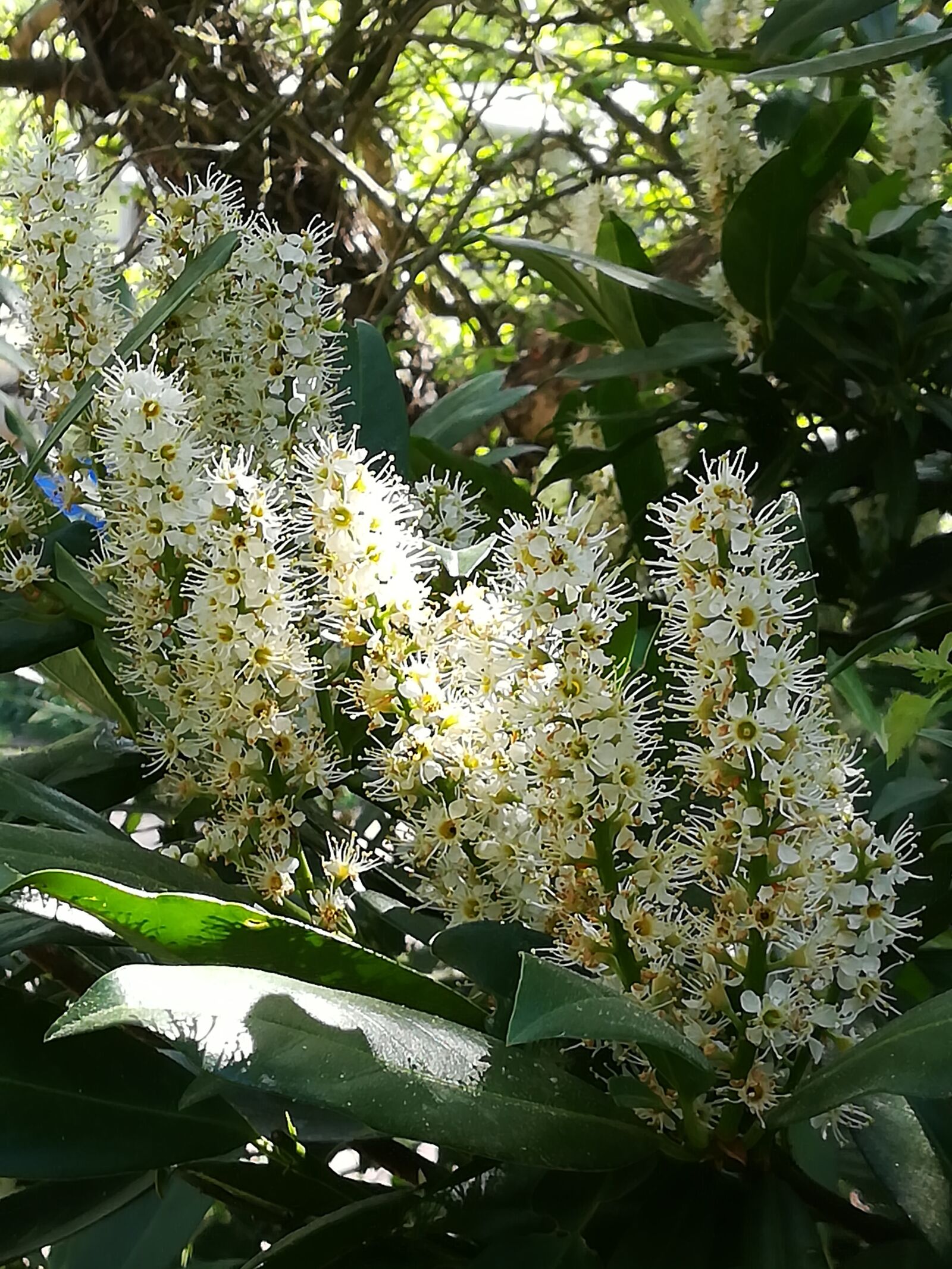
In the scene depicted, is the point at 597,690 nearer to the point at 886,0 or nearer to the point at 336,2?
the point at 886,0

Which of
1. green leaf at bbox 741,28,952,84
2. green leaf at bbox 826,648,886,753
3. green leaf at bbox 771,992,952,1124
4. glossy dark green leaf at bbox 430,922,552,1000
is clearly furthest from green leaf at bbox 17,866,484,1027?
green leaf at bbox 741,28,952,84

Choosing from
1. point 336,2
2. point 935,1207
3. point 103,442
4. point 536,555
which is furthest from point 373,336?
point 336,2

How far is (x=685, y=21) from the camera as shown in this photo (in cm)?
87

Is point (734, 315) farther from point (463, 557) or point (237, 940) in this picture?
point (237, 940)

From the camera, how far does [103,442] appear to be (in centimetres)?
48

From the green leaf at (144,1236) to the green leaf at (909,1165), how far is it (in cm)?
36

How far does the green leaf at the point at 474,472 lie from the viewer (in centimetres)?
78

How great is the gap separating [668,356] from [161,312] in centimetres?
49

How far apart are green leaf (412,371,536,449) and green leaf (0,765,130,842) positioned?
0.42 m

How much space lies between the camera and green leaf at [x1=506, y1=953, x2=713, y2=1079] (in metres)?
0.28

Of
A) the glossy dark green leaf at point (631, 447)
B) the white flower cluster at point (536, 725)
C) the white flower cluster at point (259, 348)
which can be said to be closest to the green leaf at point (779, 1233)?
A: the white flower cluster at point (536, 725)

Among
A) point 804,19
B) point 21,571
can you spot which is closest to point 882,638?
point 804,19

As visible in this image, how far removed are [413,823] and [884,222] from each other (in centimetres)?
71

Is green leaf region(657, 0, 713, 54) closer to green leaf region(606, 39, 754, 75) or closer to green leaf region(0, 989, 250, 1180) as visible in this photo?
green leaf region(606, 39, 754, 75)
